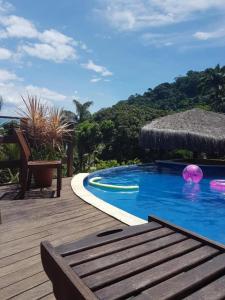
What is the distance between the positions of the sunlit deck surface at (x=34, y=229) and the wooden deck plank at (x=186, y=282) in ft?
3.32

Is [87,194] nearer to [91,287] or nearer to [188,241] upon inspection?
[188,241]

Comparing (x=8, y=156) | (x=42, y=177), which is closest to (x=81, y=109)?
(x=8, y=156)

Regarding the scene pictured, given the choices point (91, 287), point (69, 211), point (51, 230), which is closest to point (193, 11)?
point (69, 211)

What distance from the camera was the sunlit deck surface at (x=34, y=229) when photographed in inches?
89.5

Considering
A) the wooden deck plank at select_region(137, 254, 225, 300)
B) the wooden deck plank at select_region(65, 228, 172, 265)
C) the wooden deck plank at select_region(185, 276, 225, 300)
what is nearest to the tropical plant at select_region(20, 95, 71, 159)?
the wooden deck plank at select_region(65, 228, 172, 265)

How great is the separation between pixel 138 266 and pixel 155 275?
12cm

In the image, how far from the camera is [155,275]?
4.99 feet

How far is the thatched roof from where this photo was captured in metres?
12.7

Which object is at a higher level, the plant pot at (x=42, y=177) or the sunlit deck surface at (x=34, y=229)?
the plant pot at (x=42, y=177)

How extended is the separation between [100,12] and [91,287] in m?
8.36

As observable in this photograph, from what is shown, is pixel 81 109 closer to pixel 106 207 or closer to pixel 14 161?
pixel 14 161

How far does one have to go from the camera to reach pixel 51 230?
134 inches

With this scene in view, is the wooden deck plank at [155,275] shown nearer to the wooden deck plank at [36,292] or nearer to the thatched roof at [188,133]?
the wooden deck plank at [36,292]

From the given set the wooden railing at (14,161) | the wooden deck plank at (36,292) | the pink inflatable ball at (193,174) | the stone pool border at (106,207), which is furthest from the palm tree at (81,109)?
the wooden deck plank at (36,292)
